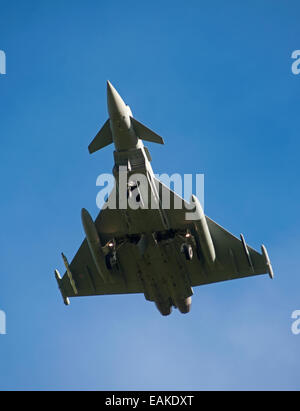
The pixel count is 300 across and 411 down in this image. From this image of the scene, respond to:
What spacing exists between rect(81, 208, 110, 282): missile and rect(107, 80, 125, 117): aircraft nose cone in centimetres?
518

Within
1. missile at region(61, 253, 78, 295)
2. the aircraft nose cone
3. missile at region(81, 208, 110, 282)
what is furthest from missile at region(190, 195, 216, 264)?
missile at region(61, 253, 78, 295)

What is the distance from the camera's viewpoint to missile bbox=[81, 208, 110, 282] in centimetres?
2788

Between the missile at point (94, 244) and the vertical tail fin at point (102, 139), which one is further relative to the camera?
the vertical tail fin at point (102, 139)

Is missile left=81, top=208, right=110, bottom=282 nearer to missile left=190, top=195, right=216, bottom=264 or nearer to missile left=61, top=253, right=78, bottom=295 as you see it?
missile left=61, top=253, right=78, bottom=295

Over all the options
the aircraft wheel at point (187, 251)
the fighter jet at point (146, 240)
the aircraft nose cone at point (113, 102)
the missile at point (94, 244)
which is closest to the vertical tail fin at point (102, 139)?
the fighter jet at point (146, 240)

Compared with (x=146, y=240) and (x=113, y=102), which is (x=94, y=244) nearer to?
(x=146, y=240)

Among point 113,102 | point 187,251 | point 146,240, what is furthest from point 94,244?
point 113,102

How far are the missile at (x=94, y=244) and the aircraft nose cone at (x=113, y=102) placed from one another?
17.0ft

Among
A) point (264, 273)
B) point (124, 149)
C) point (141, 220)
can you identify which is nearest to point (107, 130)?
point (124, 149)

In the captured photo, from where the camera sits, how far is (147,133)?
28.5m

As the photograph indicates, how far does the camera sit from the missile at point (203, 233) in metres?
27.6

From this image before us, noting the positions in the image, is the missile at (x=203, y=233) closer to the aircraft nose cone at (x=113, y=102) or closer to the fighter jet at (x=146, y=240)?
the fighter jet at (x=146, y=240)

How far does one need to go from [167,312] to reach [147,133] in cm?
1002

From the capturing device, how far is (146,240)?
28406mm
